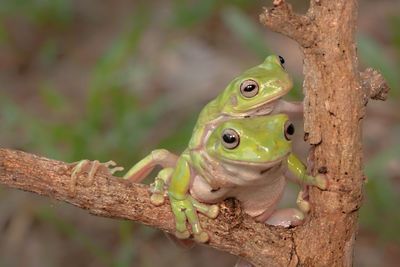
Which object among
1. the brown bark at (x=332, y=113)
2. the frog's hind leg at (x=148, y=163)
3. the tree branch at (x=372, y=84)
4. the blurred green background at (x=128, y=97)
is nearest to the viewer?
the brown bark at (x=332, y=113)

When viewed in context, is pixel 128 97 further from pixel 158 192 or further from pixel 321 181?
pixel 321 181

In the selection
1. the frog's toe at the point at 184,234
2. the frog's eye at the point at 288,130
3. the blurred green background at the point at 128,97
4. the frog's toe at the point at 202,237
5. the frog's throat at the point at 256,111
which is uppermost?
the frog's eye at the point at 288,130

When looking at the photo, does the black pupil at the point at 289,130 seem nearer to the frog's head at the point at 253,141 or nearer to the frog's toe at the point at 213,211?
the frog's head at the point at 253,141

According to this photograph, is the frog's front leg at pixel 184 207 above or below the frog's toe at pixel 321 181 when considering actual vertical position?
below

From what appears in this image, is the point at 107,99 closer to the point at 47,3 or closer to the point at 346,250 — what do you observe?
the point at 47,3

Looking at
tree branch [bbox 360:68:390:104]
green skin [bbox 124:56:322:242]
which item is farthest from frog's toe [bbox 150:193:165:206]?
tree branch [bbox 360:68:390:104]

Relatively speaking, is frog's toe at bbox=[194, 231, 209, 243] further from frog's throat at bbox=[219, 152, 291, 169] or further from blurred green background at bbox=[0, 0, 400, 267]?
blurred green background at bbox=[0, 0, 400, 267]

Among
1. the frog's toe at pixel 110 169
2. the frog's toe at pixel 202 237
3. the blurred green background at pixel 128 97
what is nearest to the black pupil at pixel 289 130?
the frog's toe at pixel 202 237

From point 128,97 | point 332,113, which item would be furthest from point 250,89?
point 128,97

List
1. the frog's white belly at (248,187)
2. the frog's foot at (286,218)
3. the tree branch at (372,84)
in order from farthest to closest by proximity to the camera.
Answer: the frog's foot at (286,218) < the frog's white belly at (248,187) < the tree branch at (372,84)
